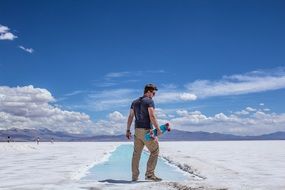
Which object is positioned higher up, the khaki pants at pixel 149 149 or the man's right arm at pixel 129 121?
the man's right arm at pixel 129 121

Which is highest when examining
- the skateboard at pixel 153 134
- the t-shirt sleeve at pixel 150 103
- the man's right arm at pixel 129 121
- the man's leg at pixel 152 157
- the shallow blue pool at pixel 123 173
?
the t-shirt sleeve at pixel 150 103

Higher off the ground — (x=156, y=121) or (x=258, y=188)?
(x=156, y=121)

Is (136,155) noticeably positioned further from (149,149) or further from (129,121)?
(129,121)

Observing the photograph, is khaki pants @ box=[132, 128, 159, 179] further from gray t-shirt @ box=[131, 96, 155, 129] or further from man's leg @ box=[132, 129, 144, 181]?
gray t-shirt @ box=[131, 96, 155, 129]

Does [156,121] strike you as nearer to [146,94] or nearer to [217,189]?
[146,94]

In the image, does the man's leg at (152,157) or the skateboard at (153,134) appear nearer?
the skateboard at (153,134)

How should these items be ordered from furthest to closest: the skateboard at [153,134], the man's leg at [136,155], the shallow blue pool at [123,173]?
1. the shallow blue pool at [123,173]
2. the man's leg at [136,155]
3. the skateboard at [153,134]

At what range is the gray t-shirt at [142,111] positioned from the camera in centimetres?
1071

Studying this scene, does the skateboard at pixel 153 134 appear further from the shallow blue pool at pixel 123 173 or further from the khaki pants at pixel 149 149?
the shallow blue pool at pixel 123 173

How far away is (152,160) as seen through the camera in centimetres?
1085

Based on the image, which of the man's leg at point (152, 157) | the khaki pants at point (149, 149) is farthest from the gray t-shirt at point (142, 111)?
the man's leg at point (152, 157)

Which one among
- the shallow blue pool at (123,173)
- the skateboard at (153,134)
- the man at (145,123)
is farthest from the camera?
the shallow blue pool at (123,173)

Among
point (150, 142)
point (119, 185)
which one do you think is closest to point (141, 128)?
point (150, 142)

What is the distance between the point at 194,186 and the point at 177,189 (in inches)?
23.3
